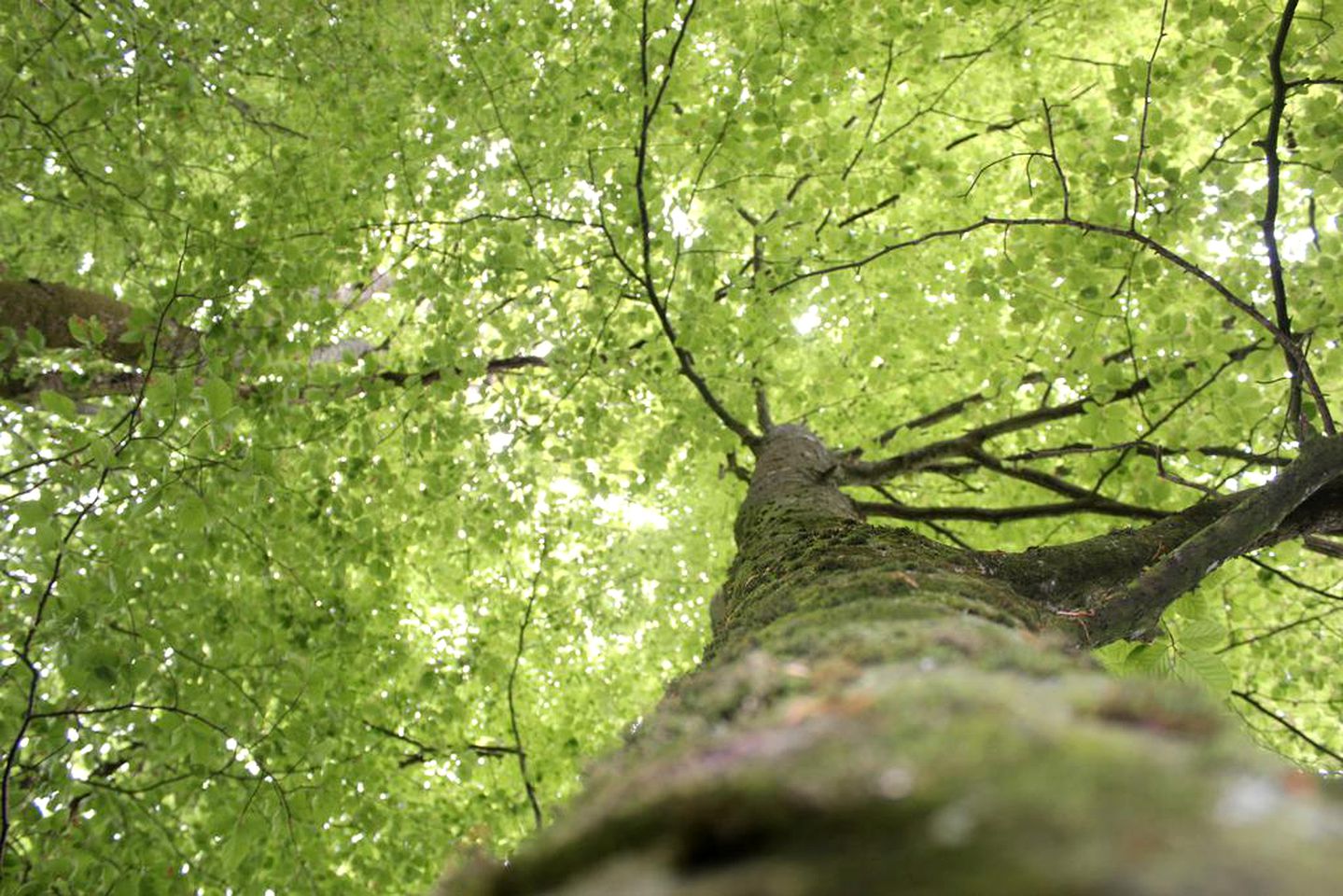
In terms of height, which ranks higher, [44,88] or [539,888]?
[44,88]

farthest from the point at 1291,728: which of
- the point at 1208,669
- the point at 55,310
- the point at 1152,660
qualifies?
the point at 55,310

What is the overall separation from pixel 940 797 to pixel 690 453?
539 centimetres

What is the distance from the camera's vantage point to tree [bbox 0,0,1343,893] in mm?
635

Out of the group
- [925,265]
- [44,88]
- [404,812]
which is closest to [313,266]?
[44,88]

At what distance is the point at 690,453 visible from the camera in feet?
19.3

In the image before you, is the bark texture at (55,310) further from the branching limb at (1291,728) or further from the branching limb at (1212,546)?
the branching limb at (1291,728)

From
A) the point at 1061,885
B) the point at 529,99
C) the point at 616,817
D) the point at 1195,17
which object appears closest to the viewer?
the point at 1061,885

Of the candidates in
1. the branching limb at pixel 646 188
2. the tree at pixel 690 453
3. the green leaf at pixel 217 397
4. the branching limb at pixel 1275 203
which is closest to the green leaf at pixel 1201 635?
the tree at pixel 690 453

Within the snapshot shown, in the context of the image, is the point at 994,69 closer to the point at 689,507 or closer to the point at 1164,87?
the point at 1164,87

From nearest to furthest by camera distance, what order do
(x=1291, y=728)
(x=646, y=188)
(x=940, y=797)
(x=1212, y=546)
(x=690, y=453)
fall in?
1. (x=940, y=797)
2. (x=1212, y=546)
3. (x=1291, y=728)
4. (x=646, y=188)
5. (x=690, y=453)

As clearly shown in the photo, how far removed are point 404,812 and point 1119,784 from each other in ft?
18.8

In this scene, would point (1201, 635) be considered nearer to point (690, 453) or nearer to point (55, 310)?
point (690, 453)

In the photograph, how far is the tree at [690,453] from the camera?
635 mm

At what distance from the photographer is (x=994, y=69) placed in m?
6.18
